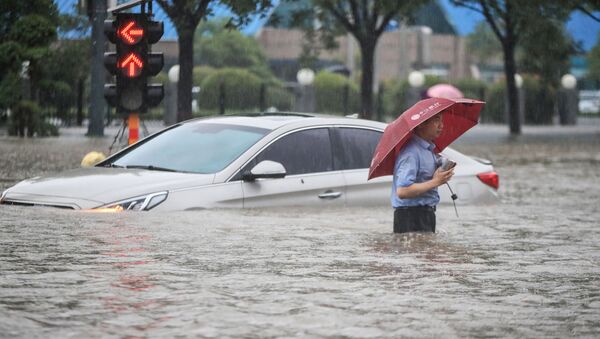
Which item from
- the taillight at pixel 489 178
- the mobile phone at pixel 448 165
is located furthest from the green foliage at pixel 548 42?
the mobile phone at pixel 448 165

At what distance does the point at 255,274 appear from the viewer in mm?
8812

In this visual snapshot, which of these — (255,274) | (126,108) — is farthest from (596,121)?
(255,274)

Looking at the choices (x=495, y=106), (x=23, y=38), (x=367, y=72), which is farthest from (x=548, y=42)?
(x=495, y=106)

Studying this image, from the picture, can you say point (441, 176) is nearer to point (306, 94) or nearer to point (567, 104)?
point (306, 94)

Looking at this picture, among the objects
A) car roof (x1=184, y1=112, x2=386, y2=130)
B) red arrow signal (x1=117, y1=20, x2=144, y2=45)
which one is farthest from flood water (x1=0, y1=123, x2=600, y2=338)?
red arrow signal (x1=117, y1=20, x2=144, y2=45)

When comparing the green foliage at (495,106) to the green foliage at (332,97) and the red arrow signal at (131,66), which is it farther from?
the red arrow signal at (131,66)

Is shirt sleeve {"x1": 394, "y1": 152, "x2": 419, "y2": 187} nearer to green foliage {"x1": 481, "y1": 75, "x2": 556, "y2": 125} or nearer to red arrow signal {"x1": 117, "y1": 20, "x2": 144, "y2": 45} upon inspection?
red arrow signal {"x1": 117, "y1": 20, "x2": 144, "y2": 45}

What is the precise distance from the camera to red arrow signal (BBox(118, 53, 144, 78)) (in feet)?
58.7

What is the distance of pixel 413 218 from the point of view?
1094 centimetres

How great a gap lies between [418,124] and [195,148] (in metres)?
2.79

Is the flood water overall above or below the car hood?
below

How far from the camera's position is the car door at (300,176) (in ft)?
40.7

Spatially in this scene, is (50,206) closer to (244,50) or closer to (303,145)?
(303,145)

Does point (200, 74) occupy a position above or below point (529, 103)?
above
